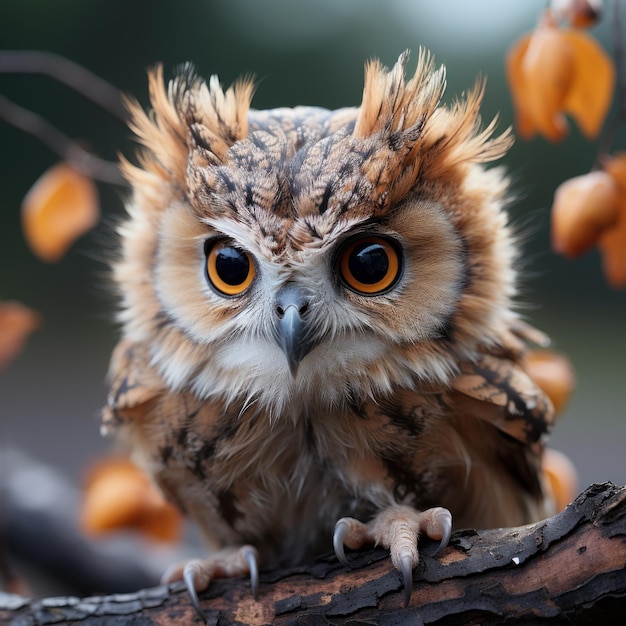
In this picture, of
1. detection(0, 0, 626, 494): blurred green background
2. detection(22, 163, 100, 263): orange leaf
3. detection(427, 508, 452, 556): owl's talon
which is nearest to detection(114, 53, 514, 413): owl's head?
detection(427, 508, 452, 556): owl's talon

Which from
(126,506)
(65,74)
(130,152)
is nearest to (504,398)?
(126,506)

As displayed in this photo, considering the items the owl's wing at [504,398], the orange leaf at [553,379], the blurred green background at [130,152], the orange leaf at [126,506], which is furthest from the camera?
the blurred green background at [130,152]

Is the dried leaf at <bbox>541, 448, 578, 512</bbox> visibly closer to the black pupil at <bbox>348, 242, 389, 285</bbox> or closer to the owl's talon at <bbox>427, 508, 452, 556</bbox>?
the owl's talon at <bbox>427, 508, 452, 556</bbox>

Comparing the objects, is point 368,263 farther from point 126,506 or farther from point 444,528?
point 126,506

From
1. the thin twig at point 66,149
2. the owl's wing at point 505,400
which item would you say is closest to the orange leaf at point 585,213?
the owl's wing at point 505,400

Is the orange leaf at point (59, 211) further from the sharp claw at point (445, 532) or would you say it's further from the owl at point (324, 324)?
the sharp claw at point (445, 532)

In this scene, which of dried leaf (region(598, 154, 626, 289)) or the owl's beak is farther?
dried leaf (region(598, 154, 626, 289))
